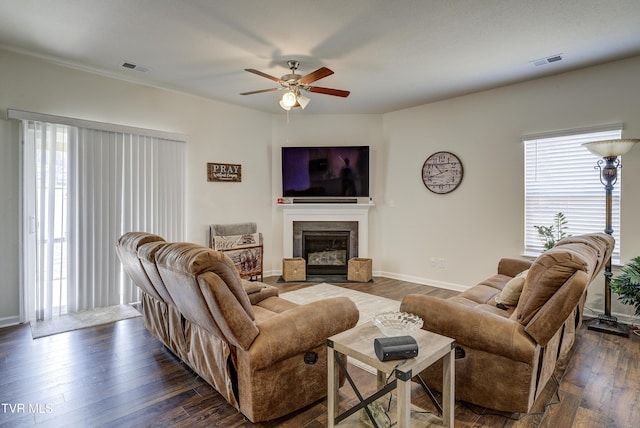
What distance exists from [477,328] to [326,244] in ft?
13.0

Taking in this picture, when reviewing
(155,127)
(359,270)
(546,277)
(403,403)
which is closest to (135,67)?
(155,127)

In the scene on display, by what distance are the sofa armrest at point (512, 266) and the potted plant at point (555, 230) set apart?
1.80 feet

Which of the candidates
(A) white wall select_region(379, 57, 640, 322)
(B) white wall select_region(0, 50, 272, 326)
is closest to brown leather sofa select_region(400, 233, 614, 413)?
(A) white wall select_region(379, 57, 640, 322)

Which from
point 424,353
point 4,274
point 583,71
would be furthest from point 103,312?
point 583,71

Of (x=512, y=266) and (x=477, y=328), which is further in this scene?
(x=512, y=266)

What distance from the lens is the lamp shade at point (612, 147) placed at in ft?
10.1

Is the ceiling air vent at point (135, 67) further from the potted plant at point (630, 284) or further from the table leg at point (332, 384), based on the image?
the potted plant at point (630, 284)

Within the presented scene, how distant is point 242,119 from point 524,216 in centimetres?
421

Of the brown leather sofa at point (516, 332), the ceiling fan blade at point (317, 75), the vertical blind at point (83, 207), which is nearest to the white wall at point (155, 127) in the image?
the vertical blind at point (83, 207)

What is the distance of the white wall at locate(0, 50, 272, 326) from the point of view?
132 inches

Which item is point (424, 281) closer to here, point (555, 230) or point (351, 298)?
point (351, 298)

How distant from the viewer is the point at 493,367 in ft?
6.24

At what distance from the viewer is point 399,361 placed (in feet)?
4.82

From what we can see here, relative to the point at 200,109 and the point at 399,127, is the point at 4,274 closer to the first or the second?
the point at 200,109
